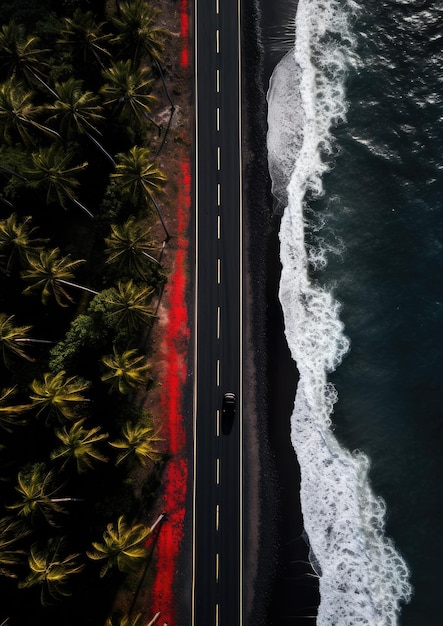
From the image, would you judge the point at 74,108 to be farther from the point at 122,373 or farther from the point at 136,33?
the point at 122,373

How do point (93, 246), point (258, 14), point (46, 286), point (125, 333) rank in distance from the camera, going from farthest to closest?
point (258, 14) → point (93, 246) → point (125, 333) → point (46, 286)

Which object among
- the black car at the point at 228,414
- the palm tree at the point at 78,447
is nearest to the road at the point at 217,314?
the black car at the point at 228,414

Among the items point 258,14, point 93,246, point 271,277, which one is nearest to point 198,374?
point 271,277

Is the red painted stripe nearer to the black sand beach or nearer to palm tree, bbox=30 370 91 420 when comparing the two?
the black sand beach

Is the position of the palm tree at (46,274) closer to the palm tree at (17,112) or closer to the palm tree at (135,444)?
the palm tree at (17,112)

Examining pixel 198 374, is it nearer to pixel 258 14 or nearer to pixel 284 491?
Result: pixel 284 491

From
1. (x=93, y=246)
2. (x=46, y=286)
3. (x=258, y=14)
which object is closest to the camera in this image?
(x=46, y=286)
